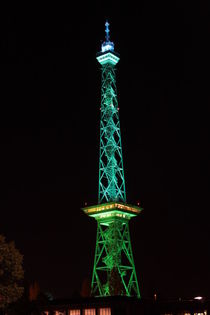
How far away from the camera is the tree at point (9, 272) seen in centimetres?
4300

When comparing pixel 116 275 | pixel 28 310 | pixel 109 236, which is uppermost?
pixel 109 236

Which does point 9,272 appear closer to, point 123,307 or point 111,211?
point 123,307

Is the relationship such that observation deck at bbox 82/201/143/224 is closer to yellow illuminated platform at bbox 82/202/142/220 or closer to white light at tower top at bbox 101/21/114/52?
yellow illuminated platform at bbox 82/202/142/220

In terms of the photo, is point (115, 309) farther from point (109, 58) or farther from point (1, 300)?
point (109, 58)

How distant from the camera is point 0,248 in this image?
42.6 metres

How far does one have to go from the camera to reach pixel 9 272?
4356cm

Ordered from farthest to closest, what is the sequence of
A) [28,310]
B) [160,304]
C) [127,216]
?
[127,216] < [160,304] < [28,310]

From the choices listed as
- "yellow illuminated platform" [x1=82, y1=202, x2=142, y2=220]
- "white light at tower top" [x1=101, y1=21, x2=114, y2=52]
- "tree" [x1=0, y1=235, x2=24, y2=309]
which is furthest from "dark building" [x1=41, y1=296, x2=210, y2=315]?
"white light at tower top" [x1=101, y1=21, x2=114, y2=52]

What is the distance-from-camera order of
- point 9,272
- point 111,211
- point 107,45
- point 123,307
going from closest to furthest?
point 9,272 → point 123,307 → point 111,211 → point 107,45

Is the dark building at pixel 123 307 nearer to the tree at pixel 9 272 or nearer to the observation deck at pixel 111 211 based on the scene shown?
the tree at pixel 9 272

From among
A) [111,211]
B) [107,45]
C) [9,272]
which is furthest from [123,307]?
[107,45]


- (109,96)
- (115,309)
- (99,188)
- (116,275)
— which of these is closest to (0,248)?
(115,309)

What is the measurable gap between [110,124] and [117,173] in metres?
8.87

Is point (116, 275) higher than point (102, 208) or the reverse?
the reverse
